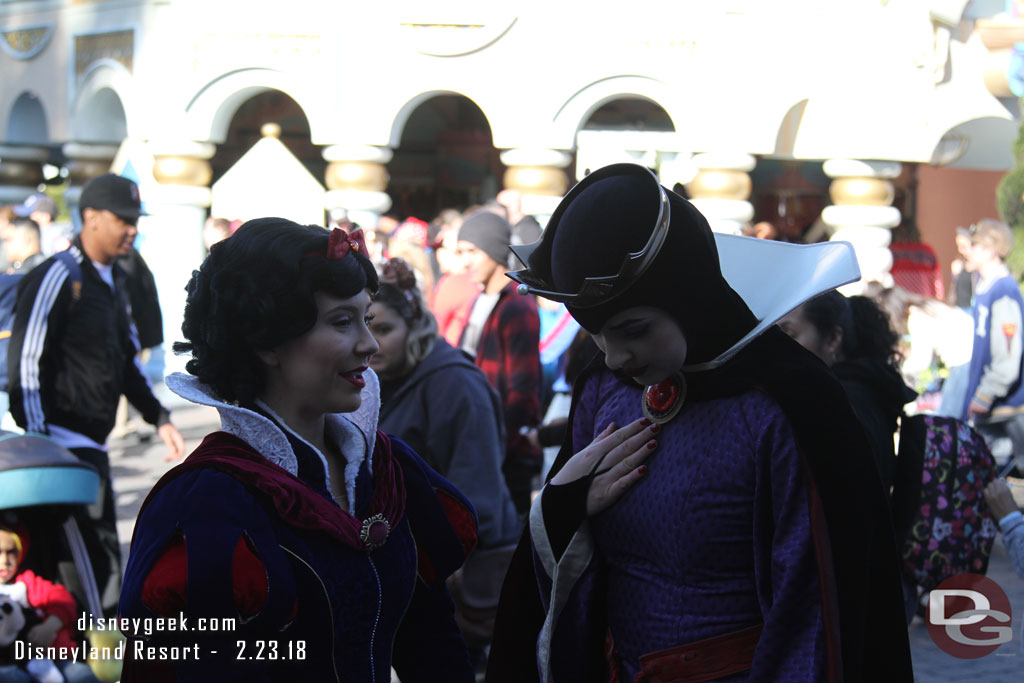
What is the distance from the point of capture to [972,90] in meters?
13.5

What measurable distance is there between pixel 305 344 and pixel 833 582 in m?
0.95

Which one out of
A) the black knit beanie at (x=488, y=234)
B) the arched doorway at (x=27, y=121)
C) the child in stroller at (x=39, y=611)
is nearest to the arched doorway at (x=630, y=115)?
the arched doorway at (x=27, y=121)

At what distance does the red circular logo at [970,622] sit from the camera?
15.9ft

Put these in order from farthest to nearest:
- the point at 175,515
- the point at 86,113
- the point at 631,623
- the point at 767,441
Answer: the point at 86,113
the point at 631,623
the point at 767,441
the point at 175,515

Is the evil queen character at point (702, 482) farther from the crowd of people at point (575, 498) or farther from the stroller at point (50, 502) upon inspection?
the stroller at point (50, 502)

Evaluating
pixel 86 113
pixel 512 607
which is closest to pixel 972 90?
pixel 86 113

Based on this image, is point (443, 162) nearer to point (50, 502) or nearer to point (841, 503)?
point (50, 502)

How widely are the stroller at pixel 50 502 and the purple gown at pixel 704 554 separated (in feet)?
7.62

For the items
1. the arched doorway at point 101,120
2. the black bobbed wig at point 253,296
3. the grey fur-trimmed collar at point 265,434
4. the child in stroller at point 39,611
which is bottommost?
the child in stroller at point 39,611

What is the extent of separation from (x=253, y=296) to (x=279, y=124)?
52.1 ft

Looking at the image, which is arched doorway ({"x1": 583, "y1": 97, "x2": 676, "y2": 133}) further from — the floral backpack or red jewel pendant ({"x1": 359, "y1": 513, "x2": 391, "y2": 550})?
red jewel pendant ({"x1": 359, "y1": 513, "x2": 391, "y2": 550})

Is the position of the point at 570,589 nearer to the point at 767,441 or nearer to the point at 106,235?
the point at 767,441

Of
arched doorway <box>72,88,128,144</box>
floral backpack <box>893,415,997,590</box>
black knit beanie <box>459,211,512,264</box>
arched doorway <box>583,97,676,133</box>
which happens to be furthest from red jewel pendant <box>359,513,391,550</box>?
arched doorway <box>583,97,676,133</box>

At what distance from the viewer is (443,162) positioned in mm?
17547
